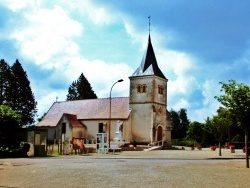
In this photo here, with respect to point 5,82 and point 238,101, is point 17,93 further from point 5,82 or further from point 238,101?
point 238,101

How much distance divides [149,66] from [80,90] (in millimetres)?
37057

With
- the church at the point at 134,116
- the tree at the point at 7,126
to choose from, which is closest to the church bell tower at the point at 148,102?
the church at the point at 134,116

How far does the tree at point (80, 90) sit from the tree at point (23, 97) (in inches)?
774

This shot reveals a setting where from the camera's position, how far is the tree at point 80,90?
94938 millimetres

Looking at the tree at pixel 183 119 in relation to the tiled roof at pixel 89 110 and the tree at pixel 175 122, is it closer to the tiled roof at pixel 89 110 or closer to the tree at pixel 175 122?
the tree at pixel 175 122

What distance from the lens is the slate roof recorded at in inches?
2402

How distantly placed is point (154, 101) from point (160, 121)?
349 centimetres

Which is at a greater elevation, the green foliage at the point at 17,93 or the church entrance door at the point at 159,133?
the green foliage at the point at 17,93

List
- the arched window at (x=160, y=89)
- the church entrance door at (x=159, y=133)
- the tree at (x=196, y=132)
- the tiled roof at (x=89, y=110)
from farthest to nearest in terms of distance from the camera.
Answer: the tree at (x=196, y=132) < the tiled roof at (x=89, y=110) < the arched window at (x=160, y=89) < the church entrance door at (x=159, y=133)

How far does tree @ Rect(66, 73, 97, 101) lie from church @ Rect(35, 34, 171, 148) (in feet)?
95.9

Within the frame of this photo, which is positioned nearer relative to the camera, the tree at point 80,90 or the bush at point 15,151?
the bush at point 15,151

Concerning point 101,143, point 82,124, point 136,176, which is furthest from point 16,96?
point 136,176

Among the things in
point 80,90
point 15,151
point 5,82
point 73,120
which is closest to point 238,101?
point 15,151

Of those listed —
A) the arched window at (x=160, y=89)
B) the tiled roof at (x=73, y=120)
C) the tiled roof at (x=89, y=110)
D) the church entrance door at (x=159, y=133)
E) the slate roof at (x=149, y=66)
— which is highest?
the slate roof at (x=149, y=66)
